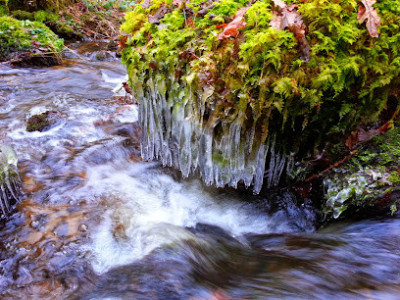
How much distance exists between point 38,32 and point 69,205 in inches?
298

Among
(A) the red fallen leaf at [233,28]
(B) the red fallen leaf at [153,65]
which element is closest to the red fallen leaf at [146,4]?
(B) the red fallen leaf at [153,65]

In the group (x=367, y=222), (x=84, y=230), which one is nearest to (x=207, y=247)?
(x=84, y=230)

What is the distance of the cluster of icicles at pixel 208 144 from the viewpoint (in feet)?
9.11

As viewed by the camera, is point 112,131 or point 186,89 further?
point 112,131

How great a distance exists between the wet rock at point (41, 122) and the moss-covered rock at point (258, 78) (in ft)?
8.72

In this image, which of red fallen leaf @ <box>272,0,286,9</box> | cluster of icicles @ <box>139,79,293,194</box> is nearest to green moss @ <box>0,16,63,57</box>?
cluster of icicles @ <box>139,79,293,194</box>

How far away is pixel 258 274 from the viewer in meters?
2.39

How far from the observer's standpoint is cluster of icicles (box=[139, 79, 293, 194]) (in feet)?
9.11

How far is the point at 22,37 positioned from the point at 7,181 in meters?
6.92

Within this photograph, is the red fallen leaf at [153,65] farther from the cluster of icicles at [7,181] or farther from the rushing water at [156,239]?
the cluster of icicles at [7,181]

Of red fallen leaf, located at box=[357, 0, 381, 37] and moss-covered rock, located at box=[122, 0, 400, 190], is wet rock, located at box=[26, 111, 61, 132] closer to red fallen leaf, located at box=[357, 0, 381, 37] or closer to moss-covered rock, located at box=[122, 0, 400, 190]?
moss-covered rock, located at box=[122, 0, 400, 190]

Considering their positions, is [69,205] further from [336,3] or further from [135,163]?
[336,3]

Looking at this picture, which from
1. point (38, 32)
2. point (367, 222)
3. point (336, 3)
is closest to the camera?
point (336, 3)

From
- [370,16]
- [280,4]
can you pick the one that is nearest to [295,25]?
[280,4]
